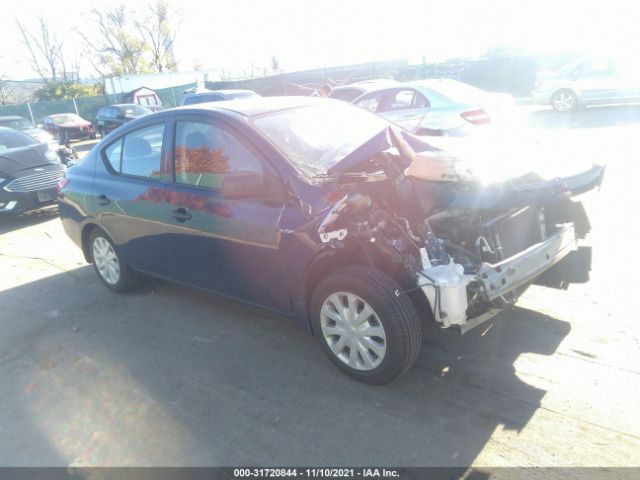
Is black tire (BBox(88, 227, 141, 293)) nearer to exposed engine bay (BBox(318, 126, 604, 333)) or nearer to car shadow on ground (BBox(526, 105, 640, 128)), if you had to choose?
exposed engine bay (BBox(318, 126, 604, 333))

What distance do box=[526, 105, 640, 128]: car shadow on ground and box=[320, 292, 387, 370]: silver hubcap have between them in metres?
11.2

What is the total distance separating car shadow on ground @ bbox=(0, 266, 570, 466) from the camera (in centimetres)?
273

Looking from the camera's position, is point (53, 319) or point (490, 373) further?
point (53, 319)

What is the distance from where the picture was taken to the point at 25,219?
880 centimetres

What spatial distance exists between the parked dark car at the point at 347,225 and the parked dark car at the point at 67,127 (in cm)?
2013

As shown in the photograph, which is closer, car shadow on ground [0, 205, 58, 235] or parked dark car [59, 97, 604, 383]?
parked dark car [59, 97, 604, 383]

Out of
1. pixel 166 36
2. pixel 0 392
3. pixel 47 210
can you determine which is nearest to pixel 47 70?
pixel 166 36

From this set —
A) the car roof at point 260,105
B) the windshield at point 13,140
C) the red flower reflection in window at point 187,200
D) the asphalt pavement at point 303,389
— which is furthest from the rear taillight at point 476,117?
Answer: the windshield at point 13,140

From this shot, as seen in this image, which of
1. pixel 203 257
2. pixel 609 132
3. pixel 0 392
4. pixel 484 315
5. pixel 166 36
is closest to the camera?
pixel 484 315

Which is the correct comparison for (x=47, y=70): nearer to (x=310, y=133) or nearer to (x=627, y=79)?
(x=627, y=79)

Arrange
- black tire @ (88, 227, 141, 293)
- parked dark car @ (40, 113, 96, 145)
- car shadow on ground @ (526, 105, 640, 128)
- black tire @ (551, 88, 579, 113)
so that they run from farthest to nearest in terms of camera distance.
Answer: parked dark car @ (40, 113, 96, 145)
black tire @ (551, 88, 579, 113)
car shadow on ground @ (526, 105, 640, 128)
black tire @ (88, 227, 141, 293)

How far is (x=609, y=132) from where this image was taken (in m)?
10.8

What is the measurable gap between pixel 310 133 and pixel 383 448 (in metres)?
2.24

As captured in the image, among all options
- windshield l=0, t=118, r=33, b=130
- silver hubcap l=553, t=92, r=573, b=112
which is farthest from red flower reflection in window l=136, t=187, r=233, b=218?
silver hubcap l=553, t=92, r=573, b=112
